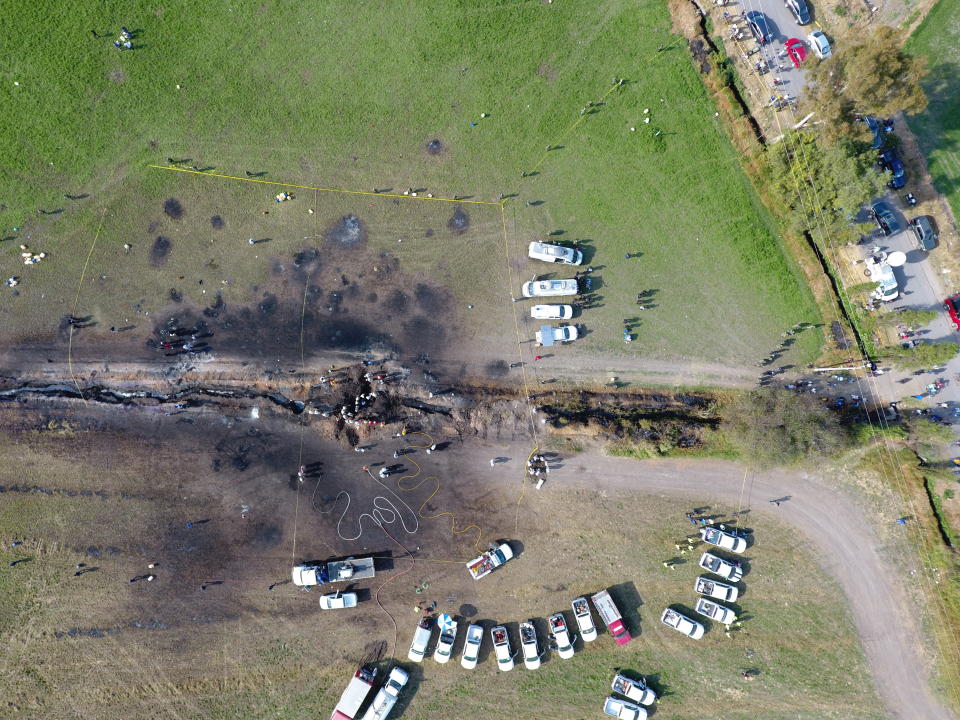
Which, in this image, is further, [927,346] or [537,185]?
[537,185]

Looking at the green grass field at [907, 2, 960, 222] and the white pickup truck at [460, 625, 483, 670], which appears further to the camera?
the green grass field at [907, 2, 960, 222]

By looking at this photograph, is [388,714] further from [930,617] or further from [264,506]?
[930,617]

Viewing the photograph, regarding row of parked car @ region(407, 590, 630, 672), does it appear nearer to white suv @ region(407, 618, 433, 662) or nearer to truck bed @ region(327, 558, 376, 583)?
white suv @ region(407, 618, 433, 662)

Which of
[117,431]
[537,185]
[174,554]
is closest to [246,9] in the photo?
[537,185]

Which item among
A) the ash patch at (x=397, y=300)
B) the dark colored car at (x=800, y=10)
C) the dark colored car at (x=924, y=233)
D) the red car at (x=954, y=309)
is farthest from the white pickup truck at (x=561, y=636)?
the dark colored car at (x=800, y=10)

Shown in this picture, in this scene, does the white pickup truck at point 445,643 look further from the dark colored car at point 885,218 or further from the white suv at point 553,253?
the dark colored car at point 885,218

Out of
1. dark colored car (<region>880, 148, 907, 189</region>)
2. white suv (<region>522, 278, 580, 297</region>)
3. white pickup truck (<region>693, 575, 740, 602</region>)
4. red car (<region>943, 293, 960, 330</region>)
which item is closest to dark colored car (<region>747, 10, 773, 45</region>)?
dark colored car (<region>880, 148, 907, 189</region>)
